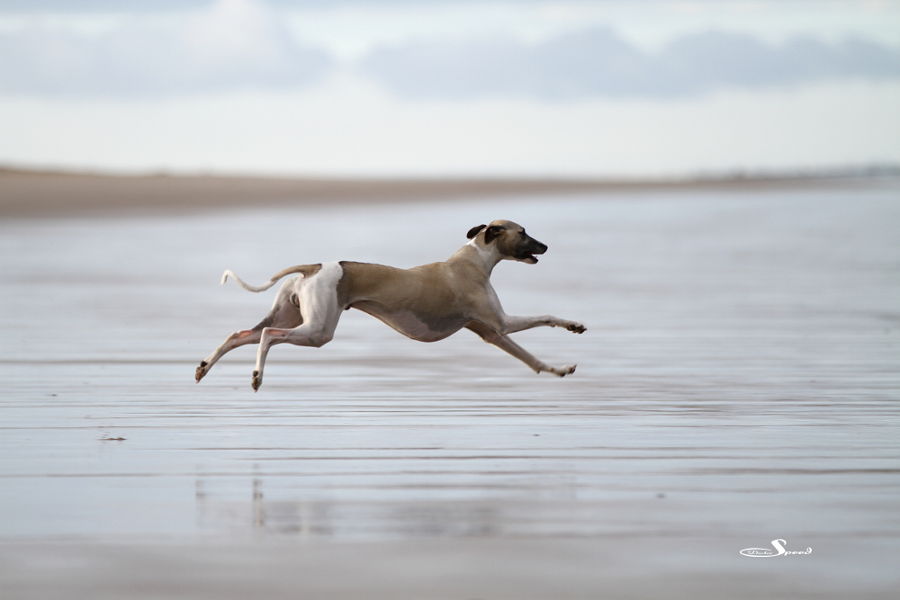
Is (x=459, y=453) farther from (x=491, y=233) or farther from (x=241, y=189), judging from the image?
(x=241, y=189)

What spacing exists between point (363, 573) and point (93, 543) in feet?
3.44

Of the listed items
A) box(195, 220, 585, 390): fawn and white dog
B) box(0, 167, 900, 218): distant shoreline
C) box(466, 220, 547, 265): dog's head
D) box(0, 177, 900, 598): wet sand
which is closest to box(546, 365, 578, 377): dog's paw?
box(195, 220, 585, 390): fawn and white dog

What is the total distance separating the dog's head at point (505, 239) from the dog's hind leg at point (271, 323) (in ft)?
3.65

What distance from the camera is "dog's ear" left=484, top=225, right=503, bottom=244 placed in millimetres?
9352

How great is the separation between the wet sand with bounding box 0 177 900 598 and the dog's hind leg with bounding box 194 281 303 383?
0.34 m

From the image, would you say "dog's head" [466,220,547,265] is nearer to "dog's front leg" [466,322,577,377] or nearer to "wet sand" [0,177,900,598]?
"dog's front leg" [466,322,577,377]

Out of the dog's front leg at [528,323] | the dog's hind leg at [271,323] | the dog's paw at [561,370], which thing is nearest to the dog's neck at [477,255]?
the dog's front leg at [528,323]

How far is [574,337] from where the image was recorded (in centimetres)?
1348

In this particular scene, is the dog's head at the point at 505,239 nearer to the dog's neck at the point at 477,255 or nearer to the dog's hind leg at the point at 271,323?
the dog's neck at the point at 477,255

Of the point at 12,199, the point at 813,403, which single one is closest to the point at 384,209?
the point at 12,199

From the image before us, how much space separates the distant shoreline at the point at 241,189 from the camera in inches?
1567

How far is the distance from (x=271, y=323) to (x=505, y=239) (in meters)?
1.45

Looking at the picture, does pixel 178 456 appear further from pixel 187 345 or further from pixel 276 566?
pixel 187 345
